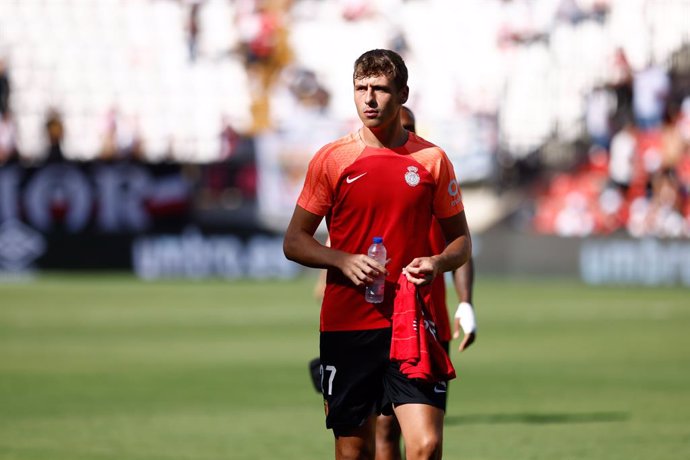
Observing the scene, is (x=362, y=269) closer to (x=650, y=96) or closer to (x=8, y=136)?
(x=8, y=136)

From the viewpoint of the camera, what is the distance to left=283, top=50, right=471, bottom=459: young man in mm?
5309

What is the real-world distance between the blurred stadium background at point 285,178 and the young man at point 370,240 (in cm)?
722

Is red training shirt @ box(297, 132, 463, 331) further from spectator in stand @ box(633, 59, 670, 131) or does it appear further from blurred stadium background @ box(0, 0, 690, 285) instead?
spectator in stand @ box(633, 59, 670, 131)

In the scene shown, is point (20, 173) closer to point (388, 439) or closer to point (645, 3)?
point (645, 3)

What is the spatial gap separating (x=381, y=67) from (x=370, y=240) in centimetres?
69

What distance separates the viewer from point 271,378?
13703mm

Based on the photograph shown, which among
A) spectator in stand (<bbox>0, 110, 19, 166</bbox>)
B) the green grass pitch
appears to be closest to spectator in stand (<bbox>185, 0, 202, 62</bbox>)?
spectator in stand (<bbox>0, 110, 19, 166</bbox>)

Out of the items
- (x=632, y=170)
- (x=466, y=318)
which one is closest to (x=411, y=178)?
(x=466, y=318)

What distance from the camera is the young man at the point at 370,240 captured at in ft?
17.4

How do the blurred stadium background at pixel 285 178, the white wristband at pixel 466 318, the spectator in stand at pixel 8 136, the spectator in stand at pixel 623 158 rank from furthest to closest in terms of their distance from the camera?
the spectator in stand at pixel 623 158, the spectator in stand at pixel 8 136, the blurred stadium background at pixel 285 178, the white wristband at pixel 466 318

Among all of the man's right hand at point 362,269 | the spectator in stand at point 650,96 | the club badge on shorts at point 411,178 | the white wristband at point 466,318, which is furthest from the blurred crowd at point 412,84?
the man's right hand at point 362,269

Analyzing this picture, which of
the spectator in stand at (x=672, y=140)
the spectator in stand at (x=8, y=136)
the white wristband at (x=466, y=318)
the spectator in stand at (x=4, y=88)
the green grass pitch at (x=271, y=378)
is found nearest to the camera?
the white wristband at (x=466, y=318)

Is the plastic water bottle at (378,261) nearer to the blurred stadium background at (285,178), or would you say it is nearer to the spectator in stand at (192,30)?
the blurred stadium background at (285,178)

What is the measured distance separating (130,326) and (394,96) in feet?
46.8
